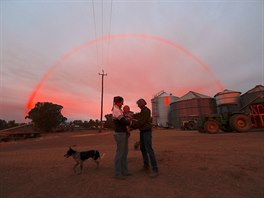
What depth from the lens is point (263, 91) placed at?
31.1 meters

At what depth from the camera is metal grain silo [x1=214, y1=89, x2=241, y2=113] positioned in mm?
35181

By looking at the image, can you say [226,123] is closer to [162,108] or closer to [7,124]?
[162,108]

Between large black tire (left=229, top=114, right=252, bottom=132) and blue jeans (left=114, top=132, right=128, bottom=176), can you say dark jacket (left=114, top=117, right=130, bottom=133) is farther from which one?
large black tire (left=229, top=114, right=252, bottom=132)

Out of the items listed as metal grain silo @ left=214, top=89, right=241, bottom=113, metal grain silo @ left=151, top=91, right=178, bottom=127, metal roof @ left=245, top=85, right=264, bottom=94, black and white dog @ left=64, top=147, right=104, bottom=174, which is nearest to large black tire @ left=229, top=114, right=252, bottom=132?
black and white dog @ left=64, top=147, right=104, bottom=174

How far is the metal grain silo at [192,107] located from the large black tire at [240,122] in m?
23.1

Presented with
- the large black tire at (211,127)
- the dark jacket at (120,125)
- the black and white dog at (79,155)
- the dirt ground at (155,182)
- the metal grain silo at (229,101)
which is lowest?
the dirt ground at (155,182)

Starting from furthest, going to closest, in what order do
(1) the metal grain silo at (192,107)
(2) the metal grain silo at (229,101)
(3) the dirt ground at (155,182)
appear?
1. (1) the metal grain silo at (192,107)
2. (2) the metal grain silo at (229,101)
3. (3) the dirt ground at (155,182)

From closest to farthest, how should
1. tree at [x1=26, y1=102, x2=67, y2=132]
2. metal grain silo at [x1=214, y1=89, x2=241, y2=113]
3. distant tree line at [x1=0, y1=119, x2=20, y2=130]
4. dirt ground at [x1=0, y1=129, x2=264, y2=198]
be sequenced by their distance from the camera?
dirt ground at [x1=0, y1=129, x2=264, y2=198] → metal grain silo at [x1=214, y1=89, x2=241, y2=113] → tree at [x1=26, y1=102, x2=67, y2=132] → distant tree line at [x1=0, y1=119, x2=20, y2=130]

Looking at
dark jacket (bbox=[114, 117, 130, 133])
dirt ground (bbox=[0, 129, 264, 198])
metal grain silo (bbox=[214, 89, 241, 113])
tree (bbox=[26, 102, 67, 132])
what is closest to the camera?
dirt ground (bbox=[0, 129, 264, 198])

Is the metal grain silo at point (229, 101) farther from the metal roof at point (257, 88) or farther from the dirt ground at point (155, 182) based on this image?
the dirt ground at point (155, 182)

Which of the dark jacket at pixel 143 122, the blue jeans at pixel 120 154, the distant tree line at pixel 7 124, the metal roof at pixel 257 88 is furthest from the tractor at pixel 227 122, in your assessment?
the distant tree line at pixel 7 124

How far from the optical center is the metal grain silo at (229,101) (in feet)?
115

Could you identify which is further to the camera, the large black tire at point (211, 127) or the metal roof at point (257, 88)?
the metal roof at point (257, 88)

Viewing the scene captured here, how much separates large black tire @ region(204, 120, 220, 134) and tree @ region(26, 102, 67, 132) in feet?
145
